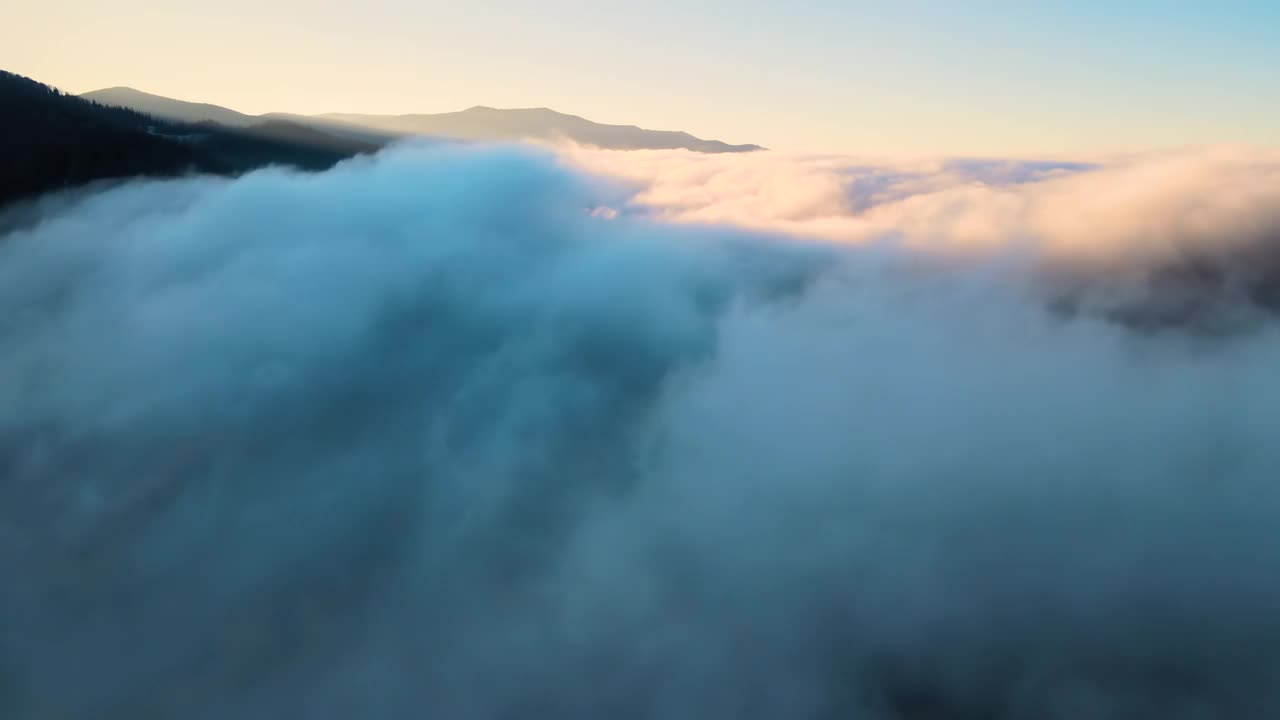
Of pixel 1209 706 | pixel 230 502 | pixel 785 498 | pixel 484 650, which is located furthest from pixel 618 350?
pixel 1209 706

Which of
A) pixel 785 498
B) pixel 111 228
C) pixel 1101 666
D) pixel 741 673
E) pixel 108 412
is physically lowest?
pixel 741 673

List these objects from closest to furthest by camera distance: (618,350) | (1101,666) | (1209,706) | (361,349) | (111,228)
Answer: (1209,706) < (1101,666) < (111,228) < (361,349) < (618,350)

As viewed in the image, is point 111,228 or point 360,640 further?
point 111,228

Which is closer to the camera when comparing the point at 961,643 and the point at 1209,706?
the point at 1209,706

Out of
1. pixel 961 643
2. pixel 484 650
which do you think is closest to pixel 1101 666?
pixel 961 643

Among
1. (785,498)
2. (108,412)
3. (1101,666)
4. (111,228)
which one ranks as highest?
(111,228)

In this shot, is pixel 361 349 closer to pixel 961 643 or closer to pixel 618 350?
pixel 618 350

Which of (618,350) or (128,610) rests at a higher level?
(618,350)

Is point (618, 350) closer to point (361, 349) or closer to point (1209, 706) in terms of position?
point (361, 349)

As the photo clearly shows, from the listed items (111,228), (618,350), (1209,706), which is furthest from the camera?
(618,350)
